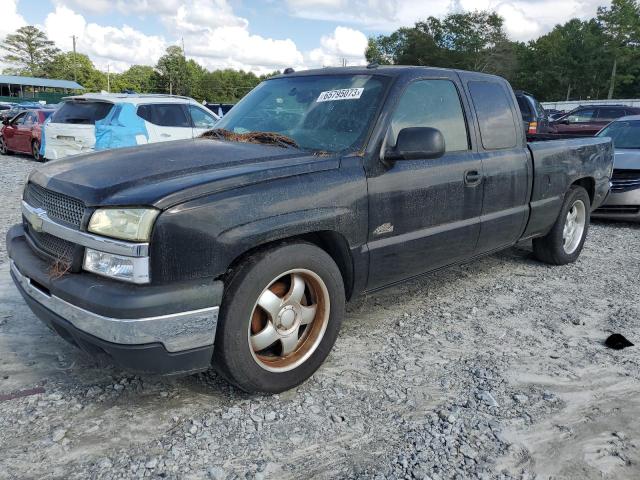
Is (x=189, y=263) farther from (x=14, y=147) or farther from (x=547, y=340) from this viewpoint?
(x=14, y=147)

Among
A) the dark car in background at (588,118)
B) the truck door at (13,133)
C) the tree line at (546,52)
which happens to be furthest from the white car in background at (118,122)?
the tree line at (546,52)

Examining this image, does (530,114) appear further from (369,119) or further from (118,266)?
(118,266)

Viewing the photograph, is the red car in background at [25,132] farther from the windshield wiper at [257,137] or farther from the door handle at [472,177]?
the door handle at [472,177]

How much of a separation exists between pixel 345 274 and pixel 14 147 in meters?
16.3

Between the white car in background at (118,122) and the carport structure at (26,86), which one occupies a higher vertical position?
the carport structure at (26,86)

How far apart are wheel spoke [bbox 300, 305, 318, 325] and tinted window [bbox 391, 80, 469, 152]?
1147 mm

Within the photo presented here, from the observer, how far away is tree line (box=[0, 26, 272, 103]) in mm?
90312

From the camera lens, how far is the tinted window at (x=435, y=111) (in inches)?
140

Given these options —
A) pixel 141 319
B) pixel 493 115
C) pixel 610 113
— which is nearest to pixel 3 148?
pixel 493 115

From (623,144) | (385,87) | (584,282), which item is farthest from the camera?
(623,144)

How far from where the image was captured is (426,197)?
3.59m

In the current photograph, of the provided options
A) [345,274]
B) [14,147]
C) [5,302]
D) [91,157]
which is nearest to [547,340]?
[345,274]

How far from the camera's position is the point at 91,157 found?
3.28 metres

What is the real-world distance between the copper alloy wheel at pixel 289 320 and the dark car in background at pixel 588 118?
48.9 ft
